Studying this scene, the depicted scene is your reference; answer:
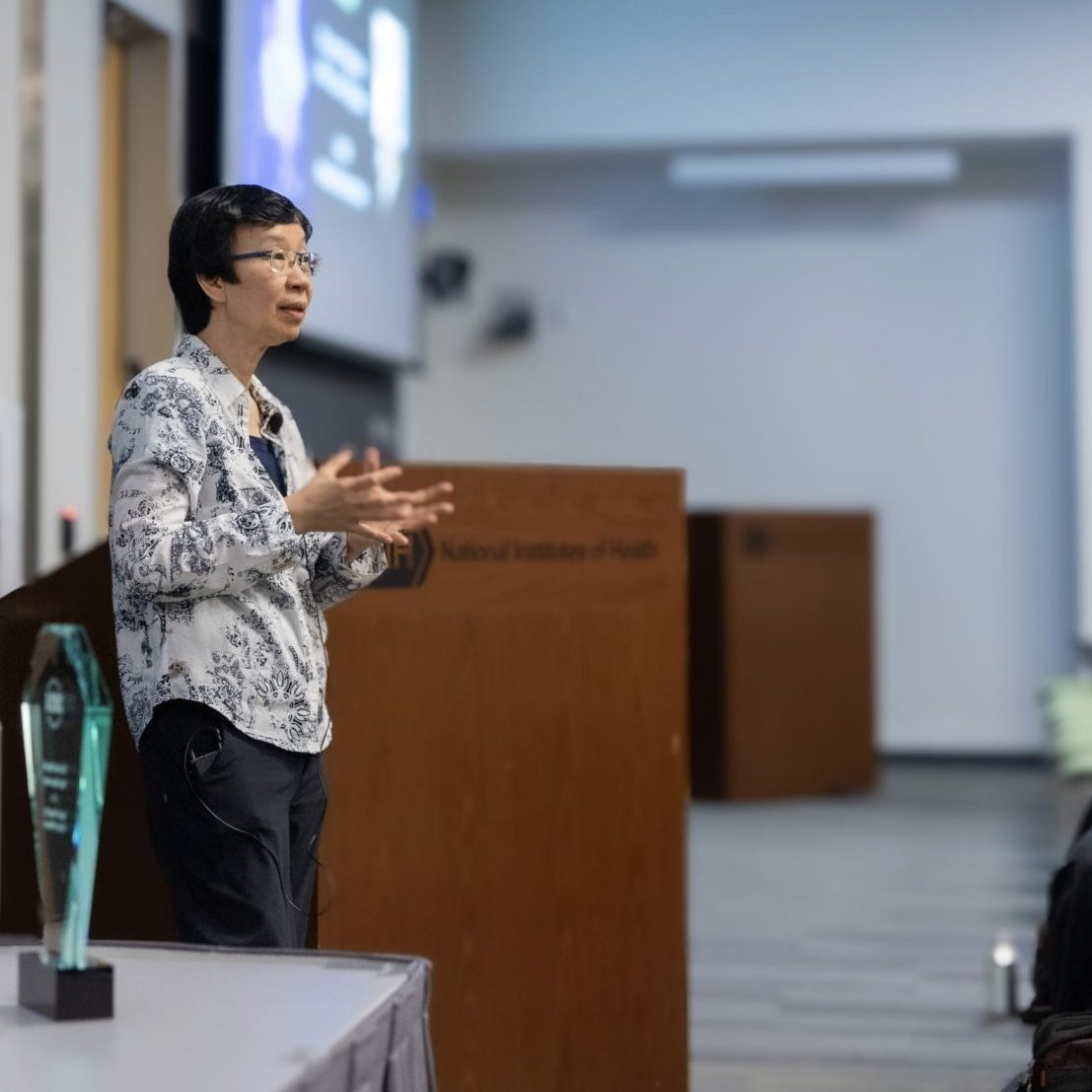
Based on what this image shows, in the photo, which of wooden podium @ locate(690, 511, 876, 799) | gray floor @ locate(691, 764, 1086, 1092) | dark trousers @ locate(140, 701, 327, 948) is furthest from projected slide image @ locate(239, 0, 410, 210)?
dark trousers @ locate(140, 701, 327, 948)

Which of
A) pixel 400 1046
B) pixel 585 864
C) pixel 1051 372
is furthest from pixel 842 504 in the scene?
pixel 400 1046

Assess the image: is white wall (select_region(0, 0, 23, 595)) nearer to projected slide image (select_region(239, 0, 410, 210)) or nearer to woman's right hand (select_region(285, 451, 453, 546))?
projected slide image (select_region(239, 0, 410, 210))

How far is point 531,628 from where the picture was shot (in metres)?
2.71

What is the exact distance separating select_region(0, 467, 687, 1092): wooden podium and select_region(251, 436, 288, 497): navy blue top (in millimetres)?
530

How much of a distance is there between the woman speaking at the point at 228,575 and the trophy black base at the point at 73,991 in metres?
0.49

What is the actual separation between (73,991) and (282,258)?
35.5 inches

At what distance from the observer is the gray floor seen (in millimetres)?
3484

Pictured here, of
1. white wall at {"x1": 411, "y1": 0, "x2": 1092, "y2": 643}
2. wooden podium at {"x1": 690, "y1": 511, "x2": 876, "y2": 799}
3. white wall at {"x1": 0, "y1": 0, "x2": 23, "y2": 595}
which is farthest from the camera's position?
white wall at {"x1": 411, "y1": 0, "x2": 1092, "y2": 643}

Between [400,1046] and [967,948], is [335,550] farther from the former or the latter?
[967,948]

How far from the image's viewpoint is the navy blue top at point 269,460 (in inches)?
79.6

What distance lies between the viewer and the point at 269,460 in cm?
205

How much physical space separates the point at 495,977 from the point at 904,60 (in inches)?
248

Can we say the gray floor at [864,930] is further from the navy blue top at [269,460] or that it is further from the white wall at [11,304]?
the white wall at [11,304]

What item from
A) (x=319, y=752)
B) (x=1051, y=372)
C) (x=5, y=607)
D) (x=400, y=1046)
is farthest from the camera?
Answer: (x=1051, y=372)
